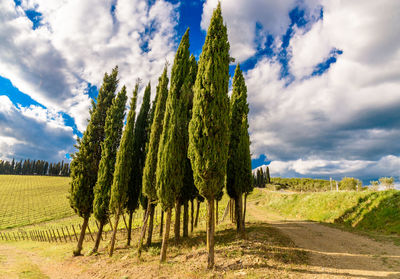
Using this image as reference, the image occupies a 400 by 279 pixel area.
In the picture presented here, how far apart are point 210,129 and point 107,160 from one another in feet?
41.4

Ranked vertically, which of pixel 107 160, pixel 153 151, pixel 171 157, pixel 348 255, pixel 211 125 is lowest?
pixel 348 255

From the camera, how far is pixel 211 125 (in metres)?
10.6

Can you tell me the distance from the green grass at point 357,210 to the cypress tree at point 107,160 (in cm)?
2389

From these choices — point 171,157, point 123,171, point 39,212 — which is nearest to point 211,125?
point 171,157

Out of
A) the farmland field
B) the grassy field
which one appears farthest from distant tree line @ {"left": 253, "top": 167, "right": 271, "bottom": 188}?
the farmland field

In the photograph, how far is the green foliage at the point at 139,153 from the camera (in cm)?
1931

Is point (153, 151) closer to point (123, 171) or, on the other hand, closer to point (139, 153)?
point (123, 171)

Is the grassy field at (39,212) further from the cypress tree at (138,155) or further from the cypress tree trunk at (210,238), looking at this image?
the cypress tree trunk at (210,238)

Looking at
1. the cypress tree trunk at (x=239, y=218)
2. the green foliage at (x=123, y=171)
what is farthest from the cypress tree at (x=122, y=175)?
the cypress tree trunk at (x=239, y=218)

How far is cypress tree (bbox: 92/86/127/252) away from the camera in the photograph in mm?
17531

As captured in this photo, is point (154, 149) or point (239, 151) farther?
point (239, 151)

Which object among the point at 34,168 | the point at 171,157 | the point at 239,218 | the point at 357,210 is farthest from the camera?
the point at 34,168

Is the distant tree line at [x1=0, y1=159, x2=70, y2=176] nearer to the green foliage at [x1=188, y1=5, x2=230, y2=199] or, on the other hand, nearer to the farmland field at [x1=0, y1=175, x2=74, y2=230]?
the farmland field at [x1=0, y1=175, x2=74, y2=230]

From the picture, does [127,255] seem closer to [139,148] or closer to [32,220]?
[139,148]
